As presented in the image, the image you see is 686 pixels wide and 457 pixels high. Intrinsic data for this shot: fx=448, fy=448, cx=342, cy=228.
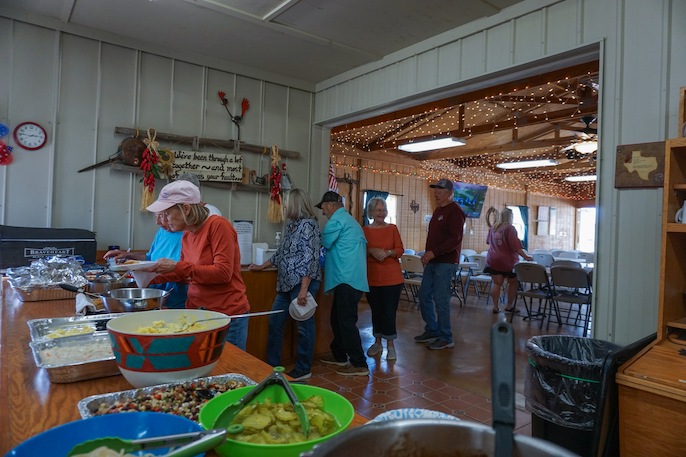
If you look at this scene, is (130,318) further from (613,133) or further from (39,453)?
(613,133)

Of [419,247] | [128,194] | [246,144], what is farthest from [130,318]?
[419,247]

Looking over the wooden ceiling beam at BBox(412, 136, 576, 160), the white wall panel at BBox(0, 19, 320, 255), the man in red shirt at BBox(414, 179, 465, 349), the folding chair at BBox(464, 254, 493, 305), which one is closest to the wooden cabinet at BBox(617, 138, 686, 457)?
the man in red shirt at BBox(414, 179, 465, 349)

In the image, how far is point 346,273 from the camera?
3.90 m

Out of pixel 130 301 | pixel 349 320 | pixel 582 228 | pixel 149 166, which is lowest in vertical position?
pixel 349 320

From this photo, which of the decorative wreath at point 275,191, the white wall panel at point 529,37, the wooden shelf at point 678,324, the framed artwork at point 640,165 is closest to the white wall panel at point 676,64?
the framed artwork at point 640,165

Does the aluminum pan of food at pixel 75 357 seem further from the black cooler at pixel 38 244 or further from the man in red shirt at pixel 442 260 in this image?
the man in red shirt at pixel 442 260

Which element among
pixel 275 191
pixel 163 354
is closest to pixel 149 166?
pixel 275 191

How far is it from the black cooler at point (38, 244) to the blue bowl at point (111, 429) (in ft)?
10.0

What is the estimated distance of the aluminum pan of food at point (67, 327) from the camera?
1488 millimetres

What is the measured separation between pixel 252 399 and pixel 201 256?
147 cm

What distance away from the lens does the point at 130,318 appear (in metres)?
1.28

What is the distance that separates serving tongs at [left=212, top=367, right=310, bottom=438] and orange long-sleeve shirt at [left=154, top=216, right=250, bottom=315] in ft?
4.13

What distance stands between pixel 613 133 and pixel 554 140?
6248 millimetres

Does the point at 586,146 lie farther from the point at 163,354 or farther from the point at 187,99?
the point at 163,354
